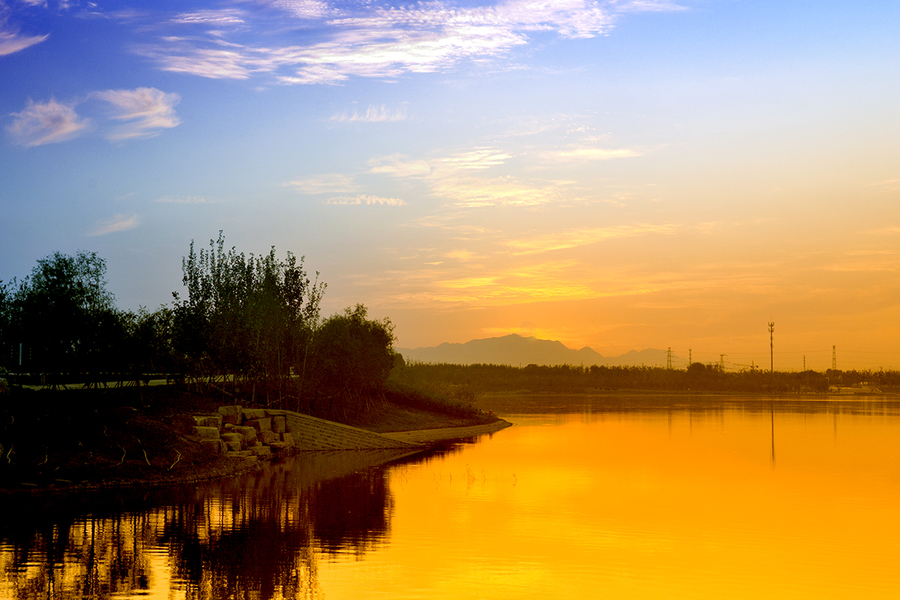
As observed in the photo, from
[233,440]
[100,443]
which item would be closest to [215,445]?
[233,440]

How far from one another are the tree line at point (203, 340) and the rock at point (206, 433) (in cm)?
502

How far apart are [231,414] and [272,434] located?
4.77ft

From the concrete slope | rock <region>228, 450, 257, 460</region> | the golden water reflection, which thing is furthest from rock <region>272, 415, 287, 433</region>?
the golden water reflection

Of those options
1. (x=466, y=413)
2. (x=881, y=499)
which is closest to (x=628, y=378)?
(x=466, y=413)

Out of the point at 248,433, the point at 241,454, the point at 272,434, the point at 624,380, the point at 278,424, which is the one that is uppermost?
the point at 278,424

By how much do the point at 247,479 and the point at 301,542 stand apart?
303 inches

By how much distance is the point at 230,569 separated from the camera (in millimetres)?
10656

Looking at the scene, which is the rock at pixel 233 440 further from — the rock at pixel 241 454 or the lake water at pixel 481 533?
the lake water at pixel 481 533

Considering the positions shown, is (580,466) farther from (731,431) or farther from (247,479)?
(731,431)

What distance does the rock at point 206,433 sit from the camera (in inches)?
864

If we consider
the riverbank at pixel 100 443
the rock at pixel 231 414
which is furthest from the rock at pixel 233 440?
the rock at pixel 231 414

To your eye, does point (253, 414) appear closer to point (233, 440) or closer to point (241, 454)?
point (233, 440)

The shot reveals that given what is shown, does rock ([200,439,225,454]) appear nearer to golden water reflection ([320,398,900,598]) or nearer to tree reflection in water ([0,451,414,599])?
tree reflection in water ([0,451,414,599])

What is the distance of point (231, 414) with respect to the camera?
24812mm
